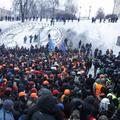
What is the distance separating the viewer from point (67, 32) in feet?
163

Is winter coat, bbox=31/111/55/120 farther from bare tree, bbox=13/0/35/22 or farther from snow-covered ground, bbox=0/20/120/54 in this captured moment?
bare tree, bbox=13/0/35/22

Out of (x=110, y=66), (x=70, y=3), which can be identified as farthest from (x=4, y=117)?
(x=70, y=3)

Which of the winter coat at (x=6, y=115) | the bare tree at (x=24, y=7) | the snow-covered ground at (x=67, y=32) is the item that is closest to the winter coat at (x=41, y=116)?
the winter coat at (x=6, y=115)

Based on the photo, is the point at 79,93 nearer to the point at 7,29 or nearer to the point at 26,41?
the point at 26,41

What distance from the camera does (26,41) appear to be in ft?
159

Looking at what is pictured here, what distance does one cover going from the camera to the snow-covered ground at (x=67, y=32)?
45.3 meters

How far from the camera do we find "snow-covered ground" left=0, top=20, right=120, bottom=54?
45344 millimetres

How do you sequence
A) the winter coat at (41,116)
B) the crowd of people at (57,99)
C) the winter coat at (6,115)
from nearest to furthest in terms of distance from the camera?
the winter coat at (41,116) < the crowd of people at (57,99) < the winter coat at (6,115)

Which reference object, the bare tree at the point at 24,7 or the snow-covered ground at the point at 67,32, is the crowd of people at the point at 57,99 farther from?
the bare tree at the point at 24,7

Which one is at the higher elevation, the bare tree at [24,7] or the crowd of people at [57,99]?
the crowd of people at [57,99]

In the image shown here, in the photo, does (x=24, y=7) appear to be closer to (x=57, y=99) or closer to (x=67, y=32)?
(x=67, y=32)

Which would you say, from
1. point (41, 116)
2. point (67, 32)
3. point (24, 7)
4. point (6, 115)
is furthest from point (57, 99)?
point (24, 7)

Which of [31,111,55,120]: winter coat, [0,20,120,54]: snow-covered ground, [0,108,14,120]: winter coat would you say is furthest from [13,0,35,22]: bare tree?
[31,111,55,120]: winter coat

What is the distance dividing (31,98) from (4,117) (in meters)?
2.34
